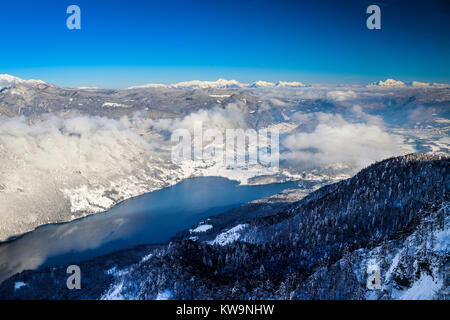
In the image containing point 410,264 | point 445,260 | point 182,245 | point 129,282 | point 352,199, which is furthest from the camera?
point 352,199

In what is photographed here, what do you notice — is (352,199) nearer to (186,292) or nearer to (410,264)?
(410,264)

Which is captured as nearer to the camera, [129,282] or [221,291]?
[221,291]

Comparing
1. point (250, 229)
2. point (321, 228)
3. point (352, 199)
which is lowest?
point (250, 229)

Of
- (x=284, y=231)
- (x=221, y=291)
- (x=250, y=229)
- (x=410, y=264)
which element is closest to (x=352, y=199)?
(x=284, y=231)

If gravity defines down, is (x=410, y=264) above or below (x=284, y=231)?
above
